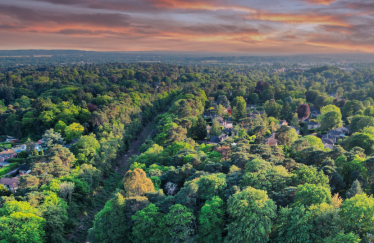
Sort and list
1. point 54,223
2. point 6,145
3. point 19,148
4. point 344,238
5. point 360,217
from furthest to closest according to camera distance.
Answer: point 6,145
point 19,148
point 54,223
point 360,217
point 344,238

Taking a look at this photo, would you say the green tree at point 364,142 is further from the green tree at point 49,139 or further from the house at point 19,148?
the house at point 19,148

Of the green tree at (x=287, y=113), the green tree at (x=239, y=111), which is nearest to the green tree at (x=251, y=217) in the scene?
the green tree at (x=239, y=111)

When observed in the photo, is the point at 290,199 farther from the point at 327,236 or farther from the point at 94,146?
the point at 94,146

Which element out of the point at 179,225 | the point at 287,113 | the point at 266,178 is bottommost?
the point at 179,225

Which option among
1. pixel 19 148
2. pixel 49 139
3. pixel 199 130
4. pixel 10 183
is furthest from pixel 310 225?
pixel 19 148

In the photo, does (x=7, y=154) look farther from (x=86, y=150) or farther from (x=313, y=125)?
(x=313, y=125)

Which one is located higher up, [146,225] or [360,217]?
[360,217]

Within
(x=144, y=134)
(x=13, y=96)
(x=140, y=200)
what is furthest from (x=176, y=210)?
(x=13, y=96)
